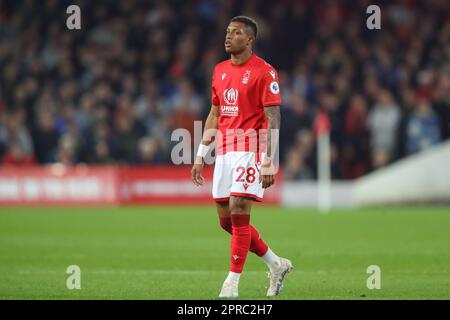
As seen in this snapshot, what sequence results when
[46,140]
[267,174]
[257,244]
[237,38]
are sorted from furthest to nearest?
[46,140] → [257,244] → [237,38] → [267,174]

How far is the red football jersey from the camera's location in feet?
32.8

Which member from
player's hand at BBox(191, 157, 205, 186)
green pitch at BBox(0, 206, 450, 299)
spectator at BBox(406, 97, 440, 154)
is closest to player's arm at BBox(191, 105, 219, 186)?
player's hand at BBox(191, 157, 205, 186)

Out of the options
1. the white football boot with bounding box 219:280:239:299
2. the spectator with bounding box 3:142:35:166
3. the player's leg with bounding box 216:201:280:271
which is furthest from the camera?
the spectator with bounding box 3:142:35:166

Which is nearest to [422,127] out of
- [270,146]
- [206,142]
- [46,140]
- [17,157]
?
[46,140]

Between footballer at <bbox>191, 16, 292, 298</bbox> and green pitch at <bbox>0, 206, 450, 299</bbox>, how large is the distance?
0.47 metres

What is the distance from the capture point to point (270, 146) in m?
9.80

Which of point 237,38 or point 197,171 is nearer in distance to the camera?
point 237,38

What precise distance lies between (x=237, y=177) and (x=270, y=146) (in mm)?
416

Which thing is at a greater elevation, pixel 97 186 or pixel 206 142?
pixel 206 142

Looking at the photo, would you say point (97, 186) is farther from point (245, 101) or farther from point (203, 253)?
point (245, 101)

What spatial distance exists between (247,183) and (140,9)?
18.7 m

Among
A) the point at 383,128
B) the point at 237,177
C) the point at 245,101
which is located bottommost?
the point at 237,177

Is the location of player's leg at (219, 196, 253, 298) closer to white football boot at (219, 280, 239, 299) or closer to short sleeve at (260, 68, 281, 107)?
white football boot at (219, 280, 239, 299)

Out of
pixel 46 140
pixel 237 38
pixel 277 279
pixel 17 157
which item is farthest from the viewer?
pixel 46 140
